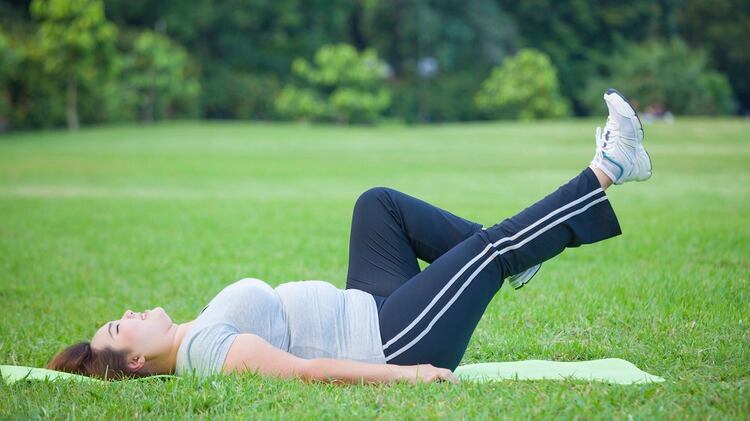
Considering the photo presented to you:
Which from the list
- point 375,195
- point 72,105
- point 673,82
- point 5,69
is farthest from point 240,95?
point 375,195

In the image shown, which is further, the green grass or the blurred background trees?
the blurred background trees

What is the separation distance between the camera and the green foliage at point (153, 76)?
39.3m

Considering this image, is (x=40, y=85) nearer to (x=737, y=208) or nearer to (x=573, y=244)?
(x=737, y=208)

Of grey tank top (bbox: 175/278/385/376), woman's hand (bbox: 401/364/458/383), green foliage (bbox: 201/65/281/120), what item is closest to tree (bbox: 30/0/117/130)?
green foliage (bbox: 201/65/281/120)

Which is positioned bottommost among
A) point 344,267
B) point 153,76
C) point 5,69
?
point 344,267

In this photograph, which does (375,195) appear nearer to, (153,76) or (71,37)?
(71,37)

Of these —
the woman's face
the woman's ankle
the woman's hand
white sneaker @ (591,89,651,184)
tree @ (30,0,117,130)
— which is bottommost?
the woman's hand

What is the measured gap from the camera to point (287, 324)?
11.7 feet

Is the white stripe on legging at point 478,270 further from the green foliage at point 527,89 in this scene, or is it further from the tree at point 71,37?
the green foliage at point 527,89

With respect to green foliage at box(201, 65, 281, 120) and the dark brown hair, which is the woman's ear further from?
green foliage at box(201, 65, 281, 120)

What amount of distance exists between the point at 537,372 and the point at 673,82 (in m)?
42.8

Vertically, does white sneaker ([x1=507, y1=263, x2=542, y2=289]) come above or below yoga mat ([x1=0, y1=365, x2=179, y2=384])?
above

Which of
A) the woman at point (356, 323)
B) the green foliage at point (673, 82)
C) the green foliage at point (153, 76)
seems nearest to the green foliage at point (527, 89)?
the green foliage at point (673, 82)

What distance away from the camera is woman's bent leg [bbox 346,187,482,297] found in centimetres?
399
